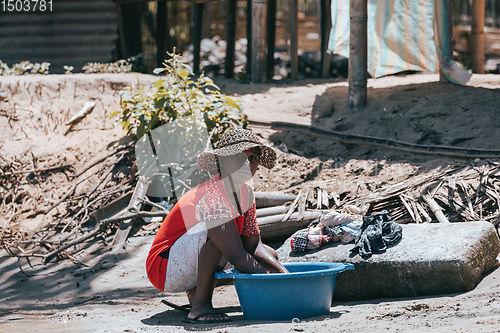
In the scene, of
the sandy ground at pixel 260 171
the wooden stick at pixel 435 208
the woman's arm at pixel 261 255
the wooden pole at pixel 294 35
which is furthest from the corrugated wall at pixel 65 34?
the woman's arm at pixel 261 255

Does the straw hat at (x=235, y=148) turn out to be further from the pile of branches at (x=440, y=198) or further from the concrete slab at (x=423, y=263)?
the pile of branches at (x=440, y=198)

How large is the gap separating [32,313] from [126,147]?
9.41ft

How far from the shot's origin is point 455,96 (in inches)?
267

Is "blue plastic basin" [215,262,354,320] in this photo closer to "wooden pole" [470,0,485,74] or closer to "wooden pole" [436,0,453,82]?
"wooden pole" [436,0,453,82]

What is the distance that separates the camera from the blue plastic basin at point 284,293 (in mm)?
3092

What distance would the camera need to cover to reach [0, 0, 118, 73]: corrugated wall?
1099 cm

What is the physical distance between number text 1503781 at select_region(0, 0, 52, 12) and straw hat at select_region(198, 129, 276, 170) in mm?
8879

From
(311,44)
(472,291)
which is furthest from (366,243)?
(311,44)

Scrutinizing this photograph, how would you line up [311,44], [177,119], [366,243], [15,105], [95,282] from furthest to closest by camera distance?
[311,44] < [15,105] < [177,119] < [95,282] < [366,243]

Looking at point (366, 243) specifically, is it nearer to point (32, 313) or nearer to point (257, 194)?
point (257, 194)

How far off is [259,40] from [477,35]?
3.36 metres

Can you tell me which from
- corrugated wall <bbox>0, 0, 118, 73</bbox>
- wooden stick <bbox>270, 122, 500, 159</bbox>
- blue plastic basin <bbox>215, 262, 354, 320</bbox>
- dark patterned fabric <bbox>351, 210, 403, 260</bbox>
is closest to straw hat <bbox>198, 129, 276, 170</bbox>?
blue plastic basin <bbox>215, 262, 354, 320</bbox>

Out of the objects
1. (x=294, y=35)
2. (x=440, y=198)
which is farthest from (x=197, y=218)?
(x=294, y=35)

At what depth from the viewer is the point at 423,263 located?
3568mm
